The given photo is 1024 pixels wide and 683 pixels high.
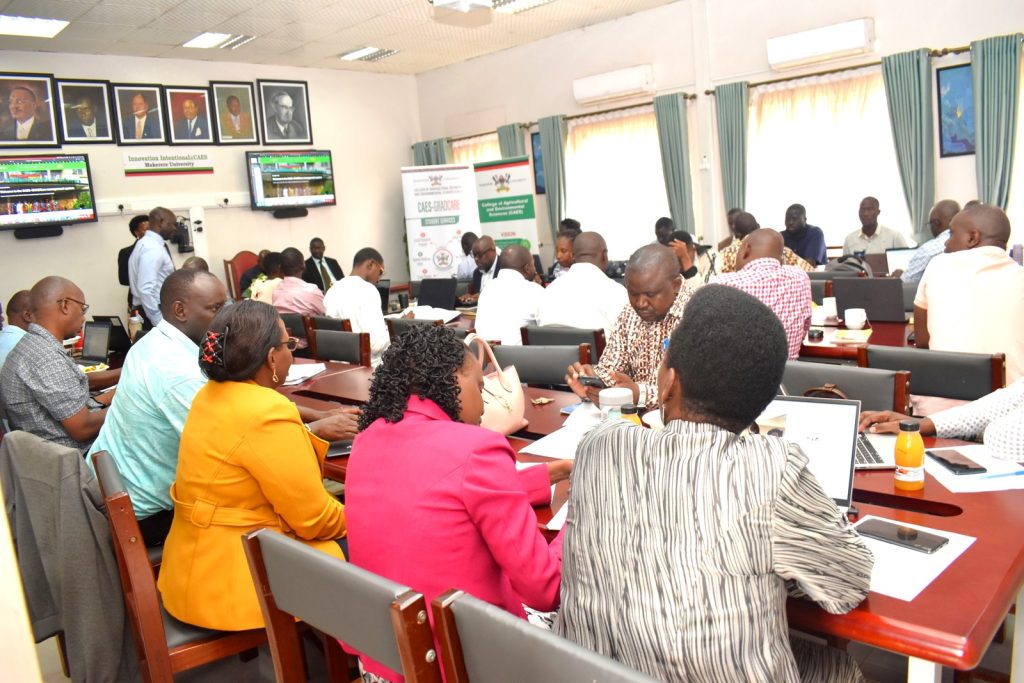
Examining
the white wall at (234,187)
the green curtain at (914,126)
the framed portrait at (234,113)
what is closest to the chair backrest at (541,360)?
the green curtain at (914,126)

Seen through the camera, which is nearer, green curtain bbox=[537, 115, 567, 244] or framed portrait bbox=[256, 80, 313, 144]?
green curtain bbox=[537, 115, 567, 244]

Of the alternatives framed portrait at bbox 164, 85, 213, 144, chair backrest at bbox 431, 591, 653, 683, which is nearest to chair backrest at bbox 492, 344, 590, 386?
chair backrest at bbox 431, 591, 653, 683

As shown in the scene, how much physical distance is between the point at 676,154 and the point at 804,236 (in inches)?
72.4

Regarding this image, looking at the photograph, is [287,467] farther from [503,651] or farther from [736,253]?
[736,253]

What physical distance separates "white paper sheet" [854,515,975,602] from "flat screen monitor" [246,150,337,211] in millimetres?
9833

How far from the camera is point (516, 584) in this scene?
163 centimetres

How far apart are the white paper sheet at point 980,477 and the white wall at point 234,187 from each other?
9.17 metres

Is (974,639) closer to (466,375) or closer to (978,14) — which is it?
(466,375)

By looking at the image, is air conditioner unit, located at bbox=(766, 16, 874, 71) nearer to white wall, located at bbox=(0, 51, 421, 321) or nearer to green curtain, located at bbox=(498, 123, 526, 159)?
green curtain, located at bbox=(498, 123, 526, 159)

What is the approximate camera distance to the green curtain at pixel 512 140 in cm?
1067

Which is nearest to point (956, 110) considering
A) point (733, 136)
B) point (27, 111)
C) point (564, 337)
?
point (733, 136)

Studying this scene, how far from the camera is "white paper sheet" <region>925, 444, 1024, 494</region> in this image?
1.87 meters

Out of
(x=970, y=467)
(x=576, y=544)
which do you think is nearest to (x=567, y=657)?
(x=576, y=544)

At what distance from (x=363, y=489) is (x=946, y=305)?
9.25 feet
